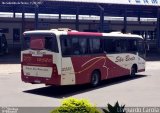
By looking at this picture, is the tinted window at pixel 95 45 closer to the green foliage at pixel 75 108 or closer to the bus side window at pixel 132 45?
the bus side window at pixel 132 45

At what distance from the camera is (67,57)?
45.5 feet

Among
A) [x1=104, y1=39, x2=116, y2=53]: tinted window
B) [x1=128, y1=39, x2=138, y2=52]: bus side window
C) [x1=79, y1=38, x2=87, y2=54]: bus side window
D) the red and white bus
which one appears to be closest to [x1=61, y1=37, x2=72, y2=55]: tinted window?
the red and white bus

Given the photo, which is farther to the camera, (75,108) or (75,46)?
(75,46)

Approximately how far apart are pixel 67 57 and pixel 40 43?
135cm

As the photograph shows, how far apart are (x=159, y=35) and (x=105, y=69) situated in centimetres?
2550

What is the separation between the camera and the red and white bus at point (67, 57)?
13539 mm

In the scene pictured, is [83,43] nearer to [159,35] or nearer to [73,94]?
[73,94]

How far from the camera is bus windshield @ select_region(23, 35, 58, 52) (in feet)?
44.2

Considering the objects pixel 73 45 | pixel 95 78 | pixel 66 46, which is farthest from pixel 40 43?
pixel 95 78

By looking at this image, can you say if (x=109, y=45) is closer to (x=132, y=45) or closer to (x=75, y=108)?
(x=132, y=45)

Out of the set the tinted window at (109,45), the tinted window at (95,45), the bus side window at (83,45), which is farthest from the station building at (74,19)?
the bus side window at (83,45)

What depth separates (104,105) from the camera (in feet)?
39.4

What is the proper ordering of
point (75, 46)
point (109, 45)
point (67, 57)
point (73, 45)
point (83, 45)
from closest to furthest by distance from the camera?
point (67, 57), point (73, 45), point (75, 46), point (83, 45), point (109, 45)

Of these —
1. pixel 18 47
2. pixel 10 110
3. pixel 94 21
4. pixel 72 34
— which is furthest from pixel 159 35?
pixel 10 110
